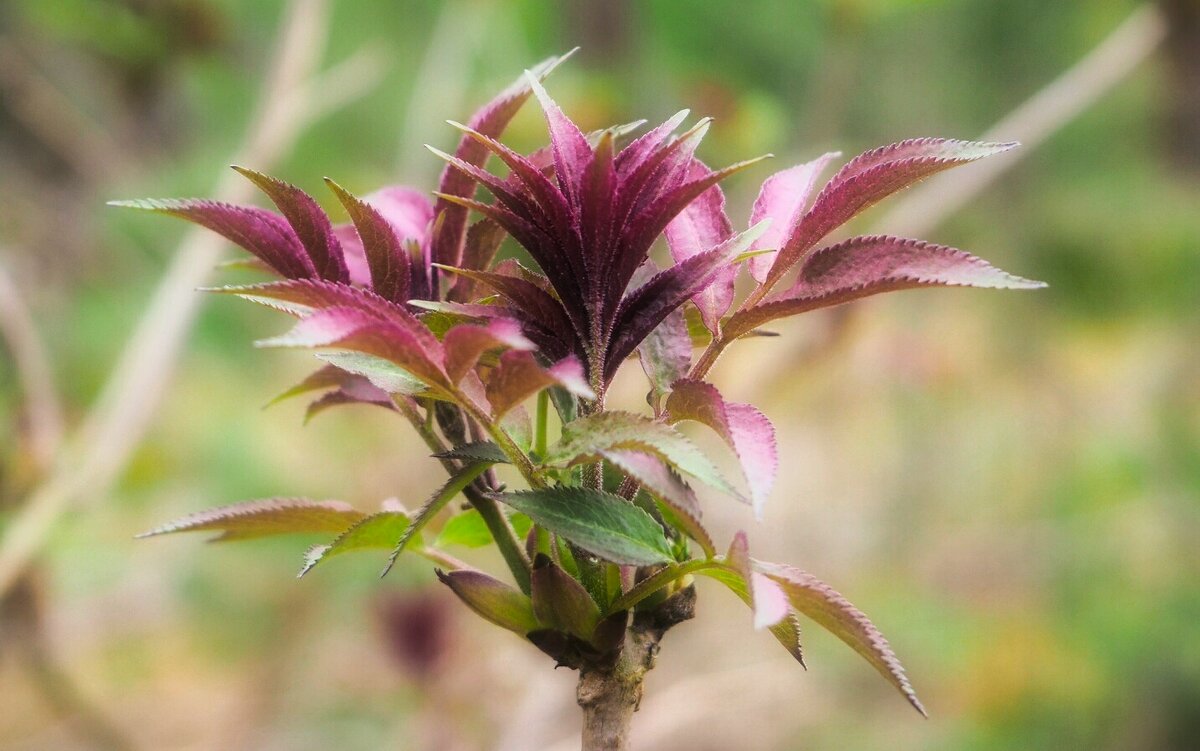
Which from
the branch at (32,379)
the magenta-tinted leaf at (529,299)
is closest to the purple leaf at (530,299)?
the magenta-tinted leaf at (529,299)

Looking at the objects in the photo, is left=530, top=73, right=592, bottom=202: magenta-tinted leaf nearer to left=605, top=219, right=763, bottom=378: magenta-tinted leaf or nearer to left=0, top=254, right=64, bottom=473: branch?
left=605, top=219, right=763, bottom=378: magenta-tinted leaf

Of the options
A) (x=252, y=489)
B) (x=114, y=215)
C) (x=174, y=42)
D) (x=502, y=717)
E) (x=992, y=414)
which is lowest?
(x=992, y=414)

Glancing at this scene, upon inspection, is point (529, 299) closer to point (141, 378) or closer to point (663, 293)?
point (663, 293)

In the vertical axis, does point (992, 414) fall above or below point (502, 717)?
below

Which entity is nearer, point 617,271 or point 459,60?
point 617,271

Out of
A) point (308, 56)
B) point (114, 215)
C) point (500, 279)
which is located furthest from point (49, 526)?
point (114, 215)

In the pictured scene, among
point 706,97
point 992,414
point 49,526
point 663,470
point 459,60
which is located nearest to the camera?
point 663,470

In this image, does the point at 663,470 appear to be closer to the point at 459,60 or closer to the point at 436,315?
the point at 436,315
